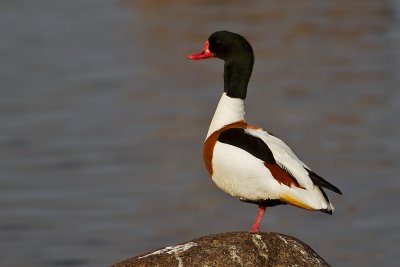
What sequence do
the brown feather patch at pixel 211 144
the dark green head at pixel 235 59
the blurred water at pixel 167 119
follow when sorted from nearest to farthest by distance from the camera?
the brown feather patch at pixel 211 144 < the dark green head at pixel 235 59 < the blurred water at pixel 167 119

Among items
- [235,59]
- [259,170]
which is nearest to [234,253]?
[259,170]

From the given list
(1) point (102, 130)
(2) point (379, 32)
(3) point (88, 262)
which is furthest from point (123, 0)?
(3) point (88, 262)

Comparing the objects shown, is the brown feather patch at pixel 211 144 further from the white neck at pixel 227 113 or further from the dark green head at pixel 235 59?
the dark green head at pixel 235 59

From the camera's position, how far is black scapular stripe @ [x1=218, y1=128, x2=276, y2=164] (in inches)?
477

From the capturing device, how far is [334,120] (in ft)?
83.5

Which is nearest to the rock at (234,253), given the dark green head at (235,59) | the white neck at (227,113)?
the white neck at (227,113)

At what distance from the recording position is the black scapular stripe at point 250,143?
39.7 ft

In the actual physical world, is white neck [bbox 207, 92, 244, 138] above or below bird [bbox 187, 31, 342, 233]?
above

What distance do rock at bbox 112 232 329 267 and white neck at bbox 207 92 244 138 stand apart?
48.3 inches

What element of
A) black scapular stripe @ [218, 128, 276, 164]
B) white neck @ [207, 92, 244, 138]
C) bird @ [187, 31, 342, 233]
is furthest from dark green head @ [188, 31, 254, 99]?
black scapular stripe @ [218, 128, 276, 164]

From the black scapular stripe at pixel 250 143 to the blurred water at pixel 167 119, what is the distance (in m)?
7.78

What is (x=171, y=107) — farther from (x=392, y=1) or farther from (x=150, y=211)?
(x=392, y=1)

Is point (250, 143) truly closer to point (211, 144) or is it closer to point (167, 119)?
point (211, 144)

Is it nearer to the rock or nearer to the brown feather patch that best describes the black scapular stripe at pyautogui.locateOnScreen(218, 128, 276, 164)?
the brown feather patch
